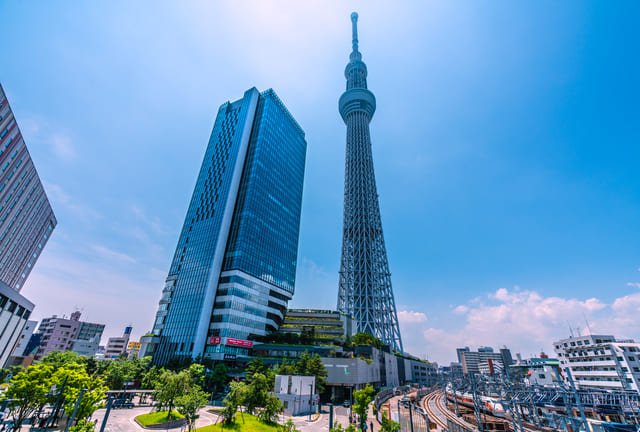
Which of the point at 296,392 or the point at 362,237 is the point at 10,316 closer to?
the point at 296,392

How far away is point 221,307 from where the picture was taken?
255 ft

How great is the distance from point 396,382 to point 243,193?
263 feet

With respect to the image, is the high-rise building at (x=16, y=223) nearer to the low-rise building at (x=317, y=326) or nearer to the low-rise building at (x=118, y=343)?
the low-rise building at (x=317, y=326)

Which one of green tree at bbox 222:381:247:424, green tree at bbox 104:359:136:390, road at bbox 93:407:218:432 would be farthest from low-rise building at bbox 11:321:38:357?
green tree at bbox 222:381:247:424

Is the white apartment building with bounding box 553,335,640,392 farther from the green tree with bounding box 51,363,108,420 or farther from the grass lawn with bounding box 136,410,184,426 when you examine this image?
the green tree with bounding box 51,363,108,420

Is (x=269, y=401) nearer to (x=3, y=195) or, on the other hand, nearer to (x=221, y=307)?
(x=221, y=307)

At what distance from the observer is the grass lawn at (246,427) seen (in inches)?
1302

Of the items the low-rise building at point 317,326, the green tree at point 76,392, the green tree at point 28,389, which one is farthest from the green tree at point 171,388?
the low-rise building at point 317,326

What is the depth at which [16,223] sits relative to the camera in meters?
66.1

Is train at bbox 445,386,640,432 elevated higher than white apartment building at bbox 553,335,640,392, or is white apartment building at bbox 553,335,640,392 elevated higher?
white apartment building at bbox 553,335,640,392

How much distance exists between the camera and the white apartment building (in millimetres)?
75375

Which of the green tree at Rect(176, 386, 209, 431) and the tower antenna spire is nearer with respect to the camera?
the green tree at Rect(176, 386, 209, 431)

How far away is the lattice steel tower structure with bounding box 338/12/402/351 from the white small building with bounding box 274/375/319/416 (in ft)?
208

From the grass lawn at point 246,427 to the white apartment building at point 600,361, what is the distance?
68995mm
